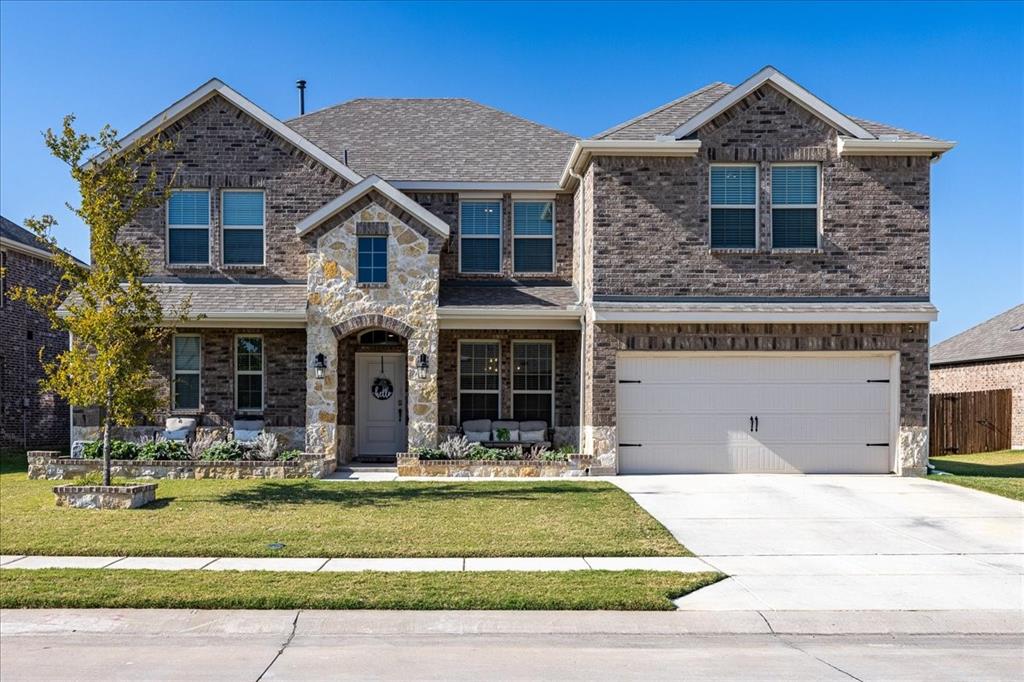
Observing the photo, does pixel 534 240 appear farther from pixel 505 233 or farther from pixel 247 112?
pixel 247 112

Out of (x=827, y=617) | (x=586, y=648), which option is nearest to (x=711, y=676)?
(x=586, y=648)

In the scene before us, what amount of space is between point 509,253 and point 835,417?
777 cm

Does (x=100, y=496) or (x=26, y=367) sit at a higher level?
(x=26, y=367)

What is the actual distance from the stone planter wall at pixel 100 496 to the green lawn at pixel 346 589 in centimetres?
369

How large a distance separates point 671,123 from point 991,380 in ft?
54.8

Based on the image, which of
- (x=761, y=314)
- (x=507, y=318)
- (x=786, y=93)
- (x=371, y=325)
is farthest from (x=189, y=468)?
(x=786, y=93)

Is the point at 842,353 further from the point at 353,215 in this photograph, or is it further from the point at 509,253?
the point at 353,215

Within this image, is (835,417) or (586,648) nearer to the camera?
(586,648)

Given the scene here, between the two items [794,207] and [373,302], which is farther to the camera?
[373,302]

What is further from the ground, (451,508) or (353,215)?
(353,215)

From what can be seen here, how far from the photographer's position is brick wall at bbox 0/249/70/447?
21.7 metres

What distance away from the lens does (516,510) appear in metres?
11.4

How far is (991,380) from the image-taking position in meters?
25.5

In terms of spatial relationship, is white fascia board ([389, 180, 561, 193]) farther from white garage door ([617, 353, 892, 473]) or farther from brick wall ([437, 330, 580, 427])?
white garage door ([617, 353, 892, 473])
